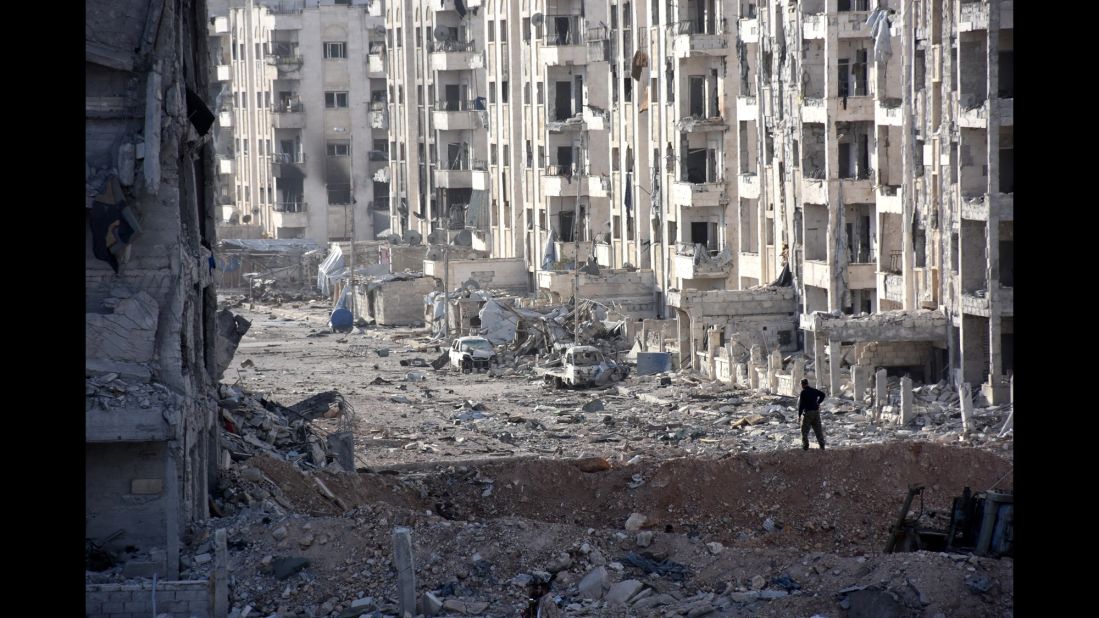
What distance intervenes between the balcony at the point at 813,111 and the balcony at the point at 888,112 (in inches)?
79.3

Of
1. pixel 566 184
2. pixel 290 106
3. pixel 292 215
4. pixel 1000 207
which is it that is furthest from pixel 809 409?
pixel 290 106

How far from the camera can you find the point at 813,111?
43875 mm

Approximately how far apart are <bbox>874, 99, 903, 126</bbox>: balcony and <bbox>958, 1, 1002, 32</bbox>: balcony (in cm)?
532

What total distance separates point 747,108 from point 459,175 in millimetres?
28142

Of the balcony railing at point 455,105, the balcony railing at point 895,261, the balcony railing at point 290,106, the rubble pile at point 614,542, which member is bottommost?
the rubble pile at point 614,542

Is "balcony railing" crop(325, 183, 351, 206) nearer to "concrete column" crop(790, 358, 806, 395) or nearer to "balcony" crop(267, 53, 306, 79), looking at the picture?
"balcony" crop(267, 53, 306, 79)

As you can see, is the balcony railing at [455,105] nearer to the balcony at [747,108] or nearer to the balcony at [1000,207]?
the balcony at [747,108]

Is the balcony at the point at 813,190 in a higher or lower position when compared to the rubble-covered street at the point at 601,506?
higher

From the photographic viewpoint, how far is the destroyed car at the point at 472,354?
4812cm

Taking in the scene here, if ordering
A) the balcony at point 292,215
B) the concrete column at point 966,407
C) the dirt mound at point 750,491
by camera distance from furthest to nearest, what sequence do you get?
1. the balcony at point 292,215
2. the concrete column at point 966,407
3. the dirt mound at point 750,491

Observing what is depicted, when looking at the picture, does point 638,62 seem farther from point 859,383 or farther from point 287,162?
point 287,162

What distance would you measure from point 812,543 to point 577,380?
2178cm

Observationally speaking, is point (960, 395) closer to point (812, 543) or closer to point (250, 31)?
point (812, 543)

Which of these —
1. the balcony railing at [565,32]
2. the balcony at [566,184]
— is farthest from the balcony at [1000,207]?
the balcony railing at [565,32]
